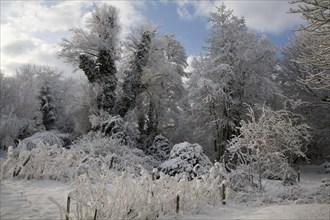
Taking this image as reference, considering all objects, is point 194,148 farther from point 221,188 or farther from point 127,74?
point 127,74

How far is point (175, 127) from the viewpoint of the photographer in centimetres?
2911

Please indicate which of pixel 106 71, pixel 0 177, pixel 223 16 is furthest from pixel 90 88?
pixel 0 177

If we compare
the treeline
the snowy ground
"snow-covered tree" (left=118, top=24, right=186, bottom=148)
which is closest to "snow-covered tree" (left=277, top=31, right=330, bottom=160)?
the treeline

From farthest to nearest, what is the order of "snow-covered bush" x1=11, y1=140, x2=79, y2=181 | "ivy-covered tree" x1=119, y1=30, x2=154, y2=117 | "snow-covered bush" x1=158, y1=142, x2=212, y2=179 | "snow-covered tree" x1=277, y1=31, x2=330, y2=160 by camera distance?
"ivy-covered tree" x1=119, y1=30, x2=154, y2=117, "snow-covered tree" x1=277, y1=31, x2=330, y2=160, "snow-covered bush" x1=158, y1=142, x2=212, y2=179, "snow-covered bush" x1=11, y1=140, x2=79, y2=181

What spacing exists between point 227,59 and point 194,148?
38.8 feet

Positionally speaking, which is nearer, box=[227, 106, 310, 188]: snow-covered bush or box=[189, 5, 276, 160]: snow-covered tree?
box=[227, 106, 310, 188]: snow-covered bush

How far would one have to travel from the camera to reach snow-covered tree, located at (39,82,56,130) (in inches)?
1260

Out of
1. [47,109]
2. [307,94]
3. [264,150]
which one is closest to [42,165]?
[264,150]

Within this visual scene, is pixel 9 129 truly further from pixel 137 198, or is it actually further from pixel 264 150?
pixel 137 198

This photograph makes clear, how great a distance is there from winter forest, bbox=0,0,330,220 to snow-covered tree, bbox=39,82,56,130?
0.10 meters

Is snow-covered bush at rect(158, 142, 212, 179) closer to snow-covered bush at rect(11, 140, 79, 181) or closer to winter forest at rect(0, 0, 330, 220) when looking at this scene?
winter forest at rect(0, 0, 330, 220)

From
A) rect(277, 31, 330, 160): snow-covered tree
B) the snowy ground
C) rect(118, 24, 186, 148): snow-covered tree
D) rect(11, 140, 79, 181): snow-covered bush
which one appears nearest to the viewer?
the snowy ground

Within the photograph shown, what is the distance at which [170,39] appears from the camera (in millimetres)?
30938

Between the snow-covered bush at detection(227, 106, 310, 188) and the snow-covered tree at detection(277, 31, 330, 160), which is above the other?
the snow-covered tree at detection(277, 31, 330, 160)
